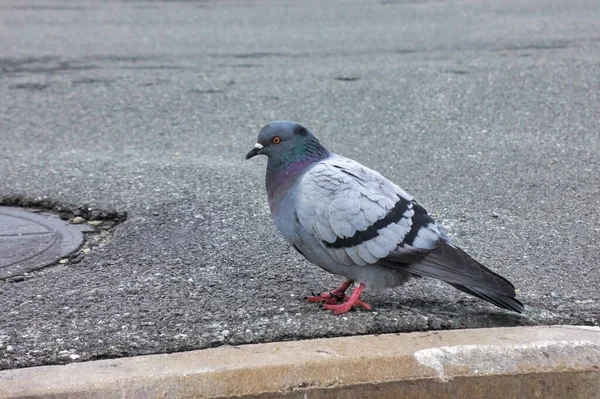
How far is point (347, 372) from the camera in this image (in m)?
2.89

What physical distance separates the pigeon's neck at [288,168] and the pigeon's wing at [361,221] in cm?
17

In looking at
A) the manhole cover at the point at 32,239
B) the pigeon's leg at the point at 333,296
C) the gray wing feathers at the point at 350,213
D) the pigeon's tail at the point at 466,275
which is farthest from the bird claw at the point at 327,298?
the manhole cover at the point at 32,239

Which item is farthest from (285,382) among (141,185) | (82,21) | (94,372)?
(82,21)

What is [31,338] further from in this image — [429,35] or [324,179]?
[429,35]

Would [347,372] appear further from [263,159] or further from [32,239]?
[263,159]

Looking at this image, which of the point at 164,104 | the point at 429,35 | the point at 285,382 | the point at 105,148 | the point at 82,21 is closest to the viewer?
the point at 285,382

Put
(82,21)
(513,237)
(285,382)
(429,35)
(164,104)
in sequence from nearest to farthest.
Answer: (285,382) → (513,237) → (164,104) → (429,35) → (82,21)

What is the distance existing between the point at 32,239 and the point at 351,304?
1.98 m

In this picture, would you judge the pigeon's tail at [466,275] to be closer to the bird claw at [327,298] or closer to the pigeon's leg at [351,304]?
the pigeon's leg at [351,304]

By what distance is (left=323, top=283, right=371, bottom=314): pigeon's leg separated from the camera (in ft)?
11.1

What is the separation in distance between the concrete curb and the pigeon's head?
94 centimetres

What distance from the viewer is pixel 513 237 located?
170 inches

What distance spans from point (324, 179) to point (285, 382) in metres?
0.96

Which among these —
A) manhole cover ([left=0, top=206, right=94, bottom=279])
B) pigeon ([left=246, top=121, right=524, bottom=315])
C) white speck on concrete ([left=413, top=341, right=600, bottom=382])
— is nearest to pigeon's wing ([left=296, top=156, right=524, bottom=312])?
pigeon ([left=246, top=121, right=524, bottom=315])
